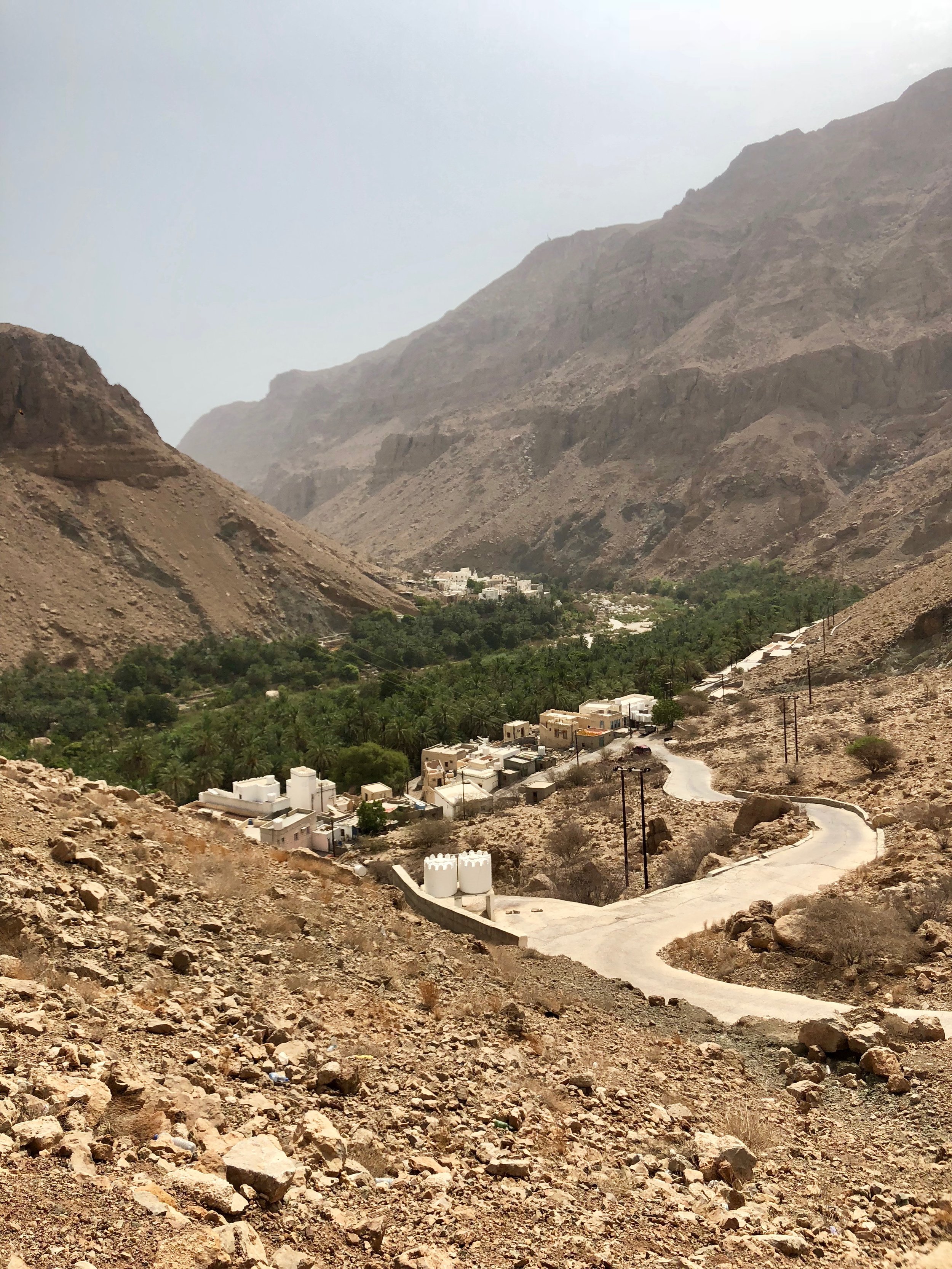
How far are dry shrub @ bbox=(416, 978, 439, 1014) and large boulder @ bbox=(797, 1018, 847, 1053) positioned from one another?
3.41 metres

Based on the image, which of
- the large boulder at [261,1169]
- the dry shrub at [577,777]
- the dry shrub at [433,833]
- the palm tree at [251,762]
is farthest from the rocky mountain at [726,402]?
the large boulder at [261,1169]

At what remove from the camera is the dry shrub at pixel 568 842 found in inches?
783

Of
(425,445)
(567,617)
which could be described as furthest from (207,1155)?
(425,445)

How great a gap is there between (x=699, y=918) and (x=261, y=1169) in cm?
1137

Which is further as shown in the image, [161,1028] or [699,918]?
[699,918]

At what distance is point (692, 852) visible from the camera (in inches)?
725

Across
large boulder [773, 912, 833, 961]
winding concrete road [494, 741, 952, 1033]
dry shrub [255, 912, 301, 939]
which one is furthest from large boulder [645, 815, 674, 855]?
dry shrub [255, 912, 301, 939]

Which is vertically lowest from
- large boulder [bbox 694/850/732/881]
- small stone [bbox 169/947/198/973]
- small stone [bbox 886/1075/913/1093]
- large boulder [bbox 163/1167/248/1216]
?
large boulder [bbox 694/850/732/881]

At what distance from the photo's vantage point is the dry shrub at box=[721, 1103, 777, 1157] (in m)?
6.28

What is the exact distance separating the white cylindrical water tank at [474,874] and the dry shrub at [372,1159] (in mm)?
10640

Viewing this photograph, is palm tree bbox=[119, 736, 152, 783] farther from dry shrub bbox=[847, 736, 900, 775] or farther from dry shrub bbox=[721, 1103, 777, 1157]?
dry shrub bbox=[721, 1103, 777, 1157]

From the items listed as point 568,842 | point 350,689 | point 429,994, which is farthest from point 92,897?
point 350,689

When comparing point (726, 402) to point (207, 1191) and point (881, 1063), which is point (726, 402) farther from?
point (207, 1191)

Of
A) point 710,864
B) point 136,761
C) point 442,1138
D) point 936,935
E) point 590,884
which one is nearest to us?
point 442,1138
